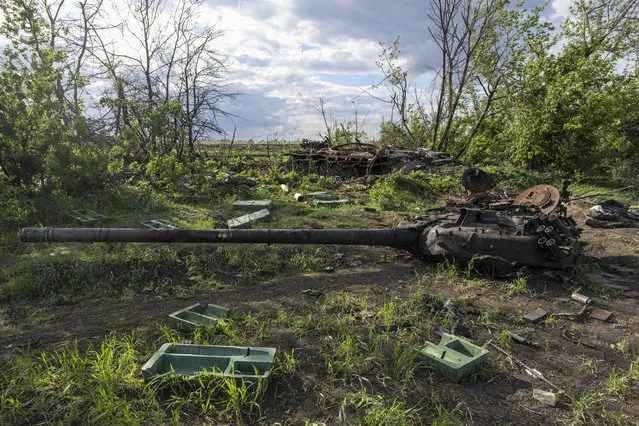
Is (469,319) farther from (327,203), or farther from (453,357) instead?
(327,203)

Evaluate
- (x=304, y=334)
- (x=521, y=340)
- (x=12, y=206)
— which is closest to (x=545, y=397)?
(x=521, y=340)

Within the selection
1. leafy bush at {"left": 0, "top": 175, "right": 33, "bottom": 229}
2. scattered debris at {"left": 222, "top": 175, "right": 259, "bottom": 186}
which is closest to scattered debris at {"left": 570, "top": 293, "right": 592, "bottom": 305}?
scattered debris at {"left": 222, "top": 175, "right": 259, "bottom": 186}

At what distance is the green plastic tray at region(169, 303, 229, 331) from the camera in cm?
342

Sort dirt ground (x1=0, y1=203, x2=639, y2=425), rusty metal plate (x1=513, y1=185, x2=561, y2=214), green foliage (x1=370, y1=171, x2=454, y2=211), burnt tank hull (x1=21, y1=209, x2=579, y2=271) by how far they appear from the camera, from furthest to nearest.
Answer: green foliage (x1=370, y1=171, x2=454, y2=211) → rusty metal plate (x1=513, y1=185, x2=561, y2=214) → burnt tank hull (x1=21, y1=209, x2=579, y2=271) → dirt ground (x1=0, y1=203, x2=639, y2=425)

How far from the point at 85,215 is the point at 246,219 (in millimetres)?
2536

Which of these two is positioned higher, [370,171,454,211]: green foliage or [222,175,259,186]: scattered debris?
[222,175,259,186]: scattered debris

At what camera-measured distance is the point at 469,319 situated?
380 centimetres

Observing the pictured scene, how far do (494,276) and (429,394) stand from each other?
95.7 inches

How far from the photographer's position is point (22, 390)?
8.48ft

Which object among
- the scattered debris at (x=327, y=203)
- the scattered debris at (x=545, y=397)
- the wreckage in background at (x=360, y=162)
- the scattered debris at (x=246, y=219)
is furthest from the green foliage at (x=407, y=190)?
the scattered debris at (x=545, y=397)

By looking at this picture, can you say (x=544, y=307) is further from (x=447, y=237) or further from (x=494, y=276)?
(x=447, y=237)

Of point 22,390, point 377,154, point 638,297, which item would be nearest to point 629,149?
point 377,154

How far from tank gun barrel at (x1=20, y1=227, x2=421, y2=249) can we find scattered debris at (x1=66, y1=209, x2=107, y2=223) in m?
1.69

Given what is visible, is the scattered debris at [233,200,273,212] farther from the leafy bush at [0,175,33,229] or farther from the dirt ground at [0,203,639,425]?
the leafy bush at [0,175,33,229]
